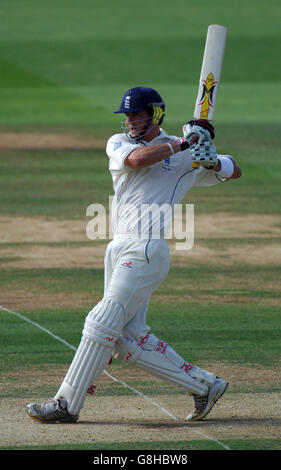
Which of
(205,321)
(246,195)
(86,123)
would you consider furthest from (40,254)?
(86,123)

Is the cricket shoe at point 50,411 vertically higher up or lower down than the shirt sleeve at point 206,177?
lower down

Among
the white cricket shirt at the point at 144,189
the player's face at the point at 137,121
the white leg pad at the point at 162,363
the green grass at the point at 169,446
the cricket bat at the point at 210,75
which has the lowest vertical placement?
the green grass at the point at 169,446

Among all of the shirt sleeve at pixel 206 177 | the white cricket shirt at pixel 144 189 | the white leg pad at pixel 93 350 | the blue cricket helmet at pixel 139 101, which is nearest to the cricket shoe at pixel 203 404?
the white leg pad at pixel 93 350

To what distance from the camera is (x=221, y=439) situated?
5.86 meters

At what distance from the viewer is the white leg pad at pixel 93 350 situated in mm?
6039

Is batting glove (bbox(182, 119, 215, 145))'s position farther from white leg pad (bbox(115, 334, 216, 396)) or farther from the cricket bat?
white leg pad (bbox(115, 334, 216, 396))

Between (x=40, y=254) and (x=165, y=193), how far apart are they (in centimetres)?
559

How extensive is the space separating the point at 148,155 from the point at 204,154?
37 centimetres

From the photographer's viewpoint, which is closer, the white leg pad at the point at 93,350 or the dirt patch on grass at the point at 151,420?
the dirt patch on grass at the point at 151,420

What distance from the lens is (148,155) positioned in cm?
611

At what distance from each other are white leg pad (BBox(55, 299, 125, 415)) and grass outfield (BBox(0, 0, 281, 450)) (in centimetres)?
22

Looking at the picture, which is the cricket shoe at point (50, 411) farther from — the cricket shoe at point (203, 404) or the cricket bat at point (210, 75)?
the cricket bat at point (210, 75)

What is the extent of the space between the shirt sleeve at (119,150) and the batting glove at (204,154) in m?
0.36
